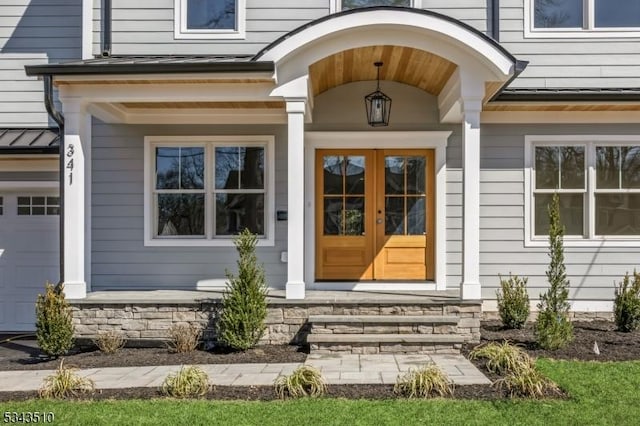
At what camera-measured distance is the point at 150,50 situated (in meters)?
8.32

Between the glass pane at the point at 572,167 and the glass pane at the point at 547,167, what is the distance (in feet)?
0.29

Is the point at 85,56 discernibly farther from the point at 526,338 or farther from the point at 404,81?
the point at 526,338

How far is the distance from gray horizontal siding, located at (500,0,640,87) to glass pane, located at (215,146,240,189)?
4.27 metres

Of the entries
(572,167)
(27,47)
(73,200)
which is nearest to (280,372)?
(73,200)

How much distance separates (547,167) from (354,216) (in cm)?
295

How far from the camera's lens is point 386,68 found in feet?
25.5

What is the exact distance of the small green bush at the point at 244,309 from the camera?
657 centimetres

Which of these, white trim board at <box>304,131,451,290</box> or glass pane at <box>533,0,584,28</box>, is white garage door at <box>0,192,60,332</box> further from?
glass pane at <box>533,0,584,28</box>

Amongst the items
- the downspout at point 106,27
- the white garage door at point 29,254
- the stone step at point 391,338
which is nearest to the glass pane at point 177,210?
the white garage door at point 29,254

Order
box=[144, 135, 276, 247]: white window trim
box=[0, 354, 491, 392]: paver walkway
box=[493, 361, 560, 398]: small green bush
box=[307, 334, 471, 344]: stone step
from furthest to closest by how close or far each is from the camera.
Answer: box=[144, 135, 276, 247]: white window trim → box=[307, 334, 471, 344]: stone step → box=[0, 354, 491, 392]: paver walkway → box=[493, 361, 560, 398]: small green bush

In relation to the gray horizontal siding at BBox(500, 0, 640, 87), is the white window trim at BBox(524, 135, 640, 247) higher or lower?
lower

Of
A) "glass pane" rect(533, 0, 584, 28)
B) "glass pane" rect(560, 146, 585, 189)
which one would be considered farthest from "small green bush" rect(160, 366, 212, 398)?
"glass pane" rect(533, 0, 584, 28)

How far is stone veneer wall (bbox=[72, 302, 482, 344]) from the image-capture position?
22.6 feet

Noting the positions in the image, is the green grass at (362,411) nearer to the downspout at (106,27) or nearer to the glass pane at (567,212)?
the glass pane at (567,212)
